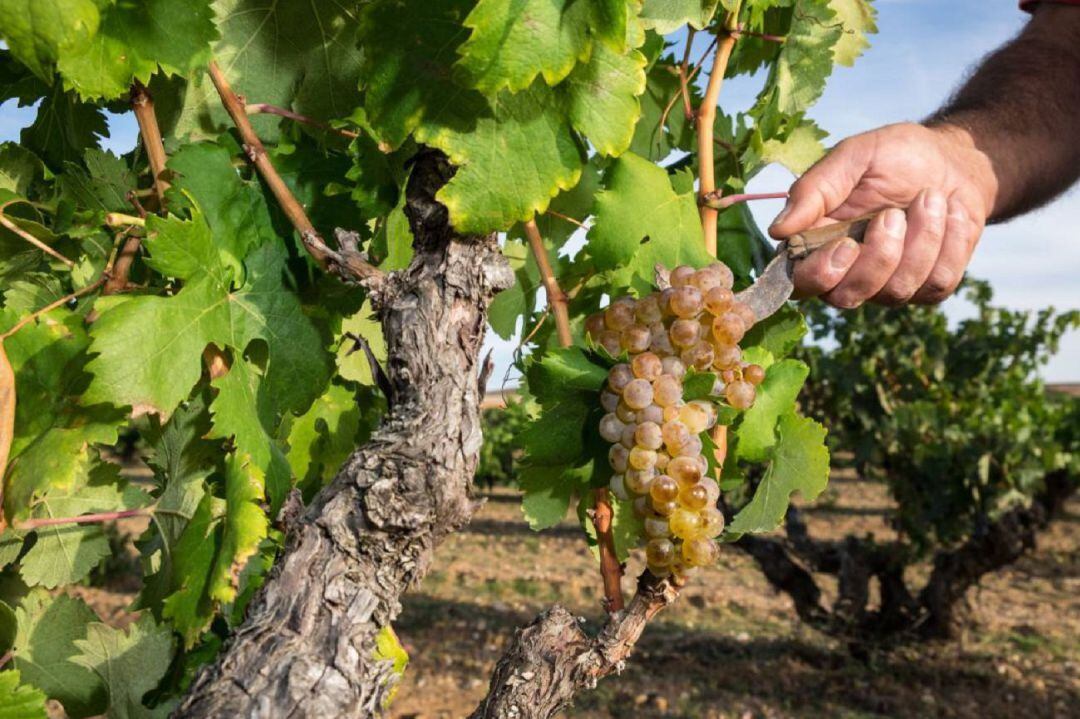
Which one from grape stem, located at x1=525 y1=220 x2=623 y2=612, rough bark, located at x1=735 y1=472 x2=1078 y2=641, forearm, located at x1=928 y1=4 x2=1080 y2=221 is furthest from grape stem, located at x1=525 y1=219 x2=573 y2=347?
rough bark, located at x1=735 y1=472 x2=1078 y2=641

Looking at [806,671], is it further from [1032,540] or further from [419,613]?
[419,613]

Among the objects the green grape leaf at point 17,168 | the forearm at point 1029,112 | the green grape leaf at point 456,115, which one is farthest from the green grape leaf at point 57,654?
the forearm at point 1029,112

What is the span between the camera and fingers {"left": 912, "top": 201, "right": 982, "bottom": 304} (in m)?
1.93

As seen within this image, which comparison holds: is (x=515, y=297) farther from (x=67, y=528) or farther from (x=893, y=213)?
(x=67, y=528)

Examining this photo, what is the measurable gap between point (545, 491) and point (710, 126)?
26.1 inches

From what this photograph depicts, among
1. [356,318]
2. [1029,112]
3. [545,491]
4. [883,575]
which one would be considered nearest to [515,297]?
[356,318]

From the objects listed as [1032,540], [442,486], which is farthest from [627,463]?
[1032,540]

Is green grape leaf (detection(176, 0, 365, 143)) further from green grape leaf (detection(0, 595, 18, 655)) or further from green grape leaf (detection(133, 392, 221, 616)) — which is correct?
green grape leaf (detection(0, 595, 18, 655))

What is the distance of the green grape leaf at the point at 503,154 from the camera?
1.22 meters

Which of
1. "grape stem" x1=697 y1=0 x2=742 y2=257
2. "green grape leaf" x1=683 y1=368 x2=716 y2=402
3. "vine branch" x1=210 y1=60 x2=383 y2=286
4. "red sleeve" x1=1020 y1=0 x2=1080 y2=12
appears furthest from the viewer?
"red sleeve" x1=1020 y1=0 x2=1080 y2=12

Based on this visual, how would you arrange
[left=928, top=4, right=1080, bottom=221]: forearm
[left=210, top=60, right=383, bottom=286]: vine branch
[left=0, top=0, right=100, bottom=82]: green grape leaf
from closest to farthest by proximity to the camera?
[left=0, top=0, right=100, bottom=82]: green grape leaf → [left=210, top=60, right=383, bottom=286]: vine branch → [left=928, top=4, right=1080, bottom=221]: forearm

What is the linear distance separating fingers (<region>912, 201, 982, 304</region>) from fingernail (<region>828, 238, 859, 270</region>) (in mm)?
334

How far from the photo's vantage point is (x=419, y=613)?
9617 millimetres

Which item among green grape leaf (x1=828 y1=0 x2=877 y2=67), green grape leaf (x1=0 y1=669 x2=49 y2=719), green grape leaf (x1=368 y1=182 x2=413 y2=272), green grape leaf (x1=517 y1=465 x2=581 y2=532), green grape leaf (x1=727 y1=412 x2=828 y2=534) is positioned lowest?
green grape leaf (x1=0 y1=669 x2=49 y2=719)
